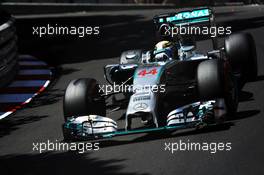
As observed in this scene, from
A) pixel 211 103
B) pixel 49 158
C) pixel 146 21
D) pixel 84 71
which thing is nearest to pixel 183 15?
pixel 211 103

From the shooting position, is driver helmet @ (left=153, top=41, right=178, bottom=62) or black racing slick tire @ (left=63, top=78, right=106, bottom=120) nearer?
black racing slick tire @ (left=63, top=78, right=106, bottom=120)

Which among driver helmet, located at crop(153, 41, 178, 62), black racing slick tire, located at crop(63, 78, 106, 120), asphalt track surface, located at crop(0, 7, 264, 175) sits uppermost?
driver helmet, located at crop(153, 41, 178, 62)

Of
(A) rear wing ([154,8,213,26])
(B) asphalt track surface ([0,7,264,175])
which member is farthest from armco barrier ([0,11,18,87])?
(A) rear wing ([154,8,213,26])

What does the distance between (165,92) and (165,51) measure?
1.13 meters

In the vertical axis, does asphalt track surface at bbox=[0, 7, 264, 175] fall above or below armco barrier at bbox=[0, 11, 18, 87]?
below

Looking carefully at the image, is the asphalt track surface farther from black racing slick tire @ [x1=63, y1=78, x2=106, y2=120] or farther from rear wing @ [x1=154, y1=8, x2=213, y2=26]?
rear wing @ [x1=154, y1=8, x2=213, y2=26]

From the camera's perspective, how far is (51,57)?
798 inches

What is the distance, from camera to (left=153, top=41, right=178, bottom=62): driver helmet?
35.6ft

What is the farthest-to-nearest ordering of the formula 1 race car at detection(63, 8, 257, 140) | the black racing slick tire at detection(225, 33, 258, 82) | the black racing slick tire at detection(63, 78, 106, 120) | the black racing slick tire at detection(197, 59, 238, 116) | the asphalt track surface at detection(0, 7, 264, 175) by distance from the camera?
the black racing slick tire at detection(225, 33, 258, 82), the black racing slick tire at detection(63, 78, 106, 120), the black racing slick tire at detection(197, 59, 238, 116), the formula 1 race car at detection(63, 8, 257, 140), the asphalt track surface at detection(0, 7, 264, 175)

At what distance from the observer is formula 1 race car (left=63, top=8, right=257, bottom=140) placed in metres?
9.09

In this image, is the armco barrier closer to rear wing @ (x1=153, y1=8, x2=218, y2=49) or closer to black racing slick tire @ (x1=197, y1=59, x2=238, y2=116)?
rear wing @ (x1=153, y1=8, x2=218, y2=49)

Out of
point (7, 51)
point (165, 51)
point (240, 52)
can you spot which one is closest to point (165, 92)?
point (165, 51)

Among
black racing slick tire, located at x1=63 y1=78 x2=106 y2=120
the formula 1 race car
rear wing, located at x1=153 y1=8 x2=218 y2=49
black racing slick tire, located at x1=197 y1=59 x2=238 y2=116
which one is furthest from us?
rear wing, located at x1=153 y1=8 x2=218 y2=49

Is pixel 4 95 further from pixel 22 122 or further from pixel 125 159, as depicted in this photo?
pixel 125 159
